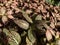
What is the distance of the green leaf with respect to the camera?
1.83 m

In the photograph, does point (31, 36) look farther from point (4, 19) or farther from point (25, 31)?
point (4, 19)

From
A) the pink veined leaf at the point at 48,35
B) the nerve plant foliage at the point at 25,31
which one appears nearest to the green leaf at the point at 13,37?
the nerve plant foliage at the point at 25,31

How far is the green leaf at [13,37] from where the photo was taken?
1833 mm

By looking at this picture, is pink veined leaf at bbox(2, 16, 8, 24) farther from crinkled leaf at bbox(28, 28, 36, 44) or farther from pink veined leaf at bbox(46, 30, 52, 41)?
pink veined leaf at bbox(46, 30, 52, 41)

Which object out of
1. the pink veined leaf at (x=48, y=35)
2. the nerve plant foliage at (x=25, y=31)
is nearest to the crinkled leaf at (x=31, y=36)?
the nerve plant foliage at (x=25, y=31)

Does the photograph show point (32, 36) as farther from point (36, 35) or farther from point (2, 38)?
point (2, 38)

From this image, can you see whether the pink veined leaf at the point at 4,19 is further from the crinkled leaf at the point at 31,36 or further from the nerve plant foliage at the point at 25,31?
the crinkled leaf at the point at 31,36

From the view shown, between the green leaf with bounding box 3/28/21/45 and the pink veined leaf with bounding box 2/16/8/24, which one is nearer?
the green leaf with bounding box 3/28/21/45

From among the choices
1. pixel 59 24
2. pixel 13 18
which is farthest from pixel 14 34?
pixel 59 24

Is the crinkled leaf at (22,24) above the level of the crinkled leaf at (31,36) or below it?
above

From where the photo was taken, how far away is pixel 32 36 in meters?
1.86

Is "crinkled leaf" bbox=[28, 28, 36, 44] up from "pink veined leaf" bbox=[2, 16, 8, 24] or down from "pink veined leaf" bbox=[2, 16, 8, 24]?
down

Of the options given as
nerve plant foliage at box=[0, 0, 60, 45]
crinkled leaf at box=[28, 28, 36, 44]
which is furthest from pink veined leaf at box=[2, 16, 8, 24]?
crinkled leaf at box=[28, 28, 36, 44]

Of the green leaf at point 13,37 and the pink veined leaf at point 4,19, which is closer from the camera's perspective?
the green leaf at point 13,37
